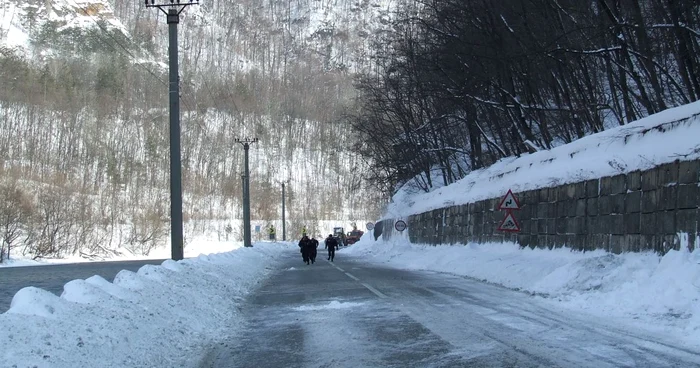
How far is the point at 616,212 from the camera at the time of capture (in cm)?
1789

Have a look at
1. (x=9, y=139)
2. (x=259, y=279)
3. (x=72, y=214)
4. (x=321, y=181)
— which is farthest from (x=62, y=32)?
(x=259, y=279)

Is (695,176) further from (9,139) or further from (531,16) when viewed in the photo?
(9,139)

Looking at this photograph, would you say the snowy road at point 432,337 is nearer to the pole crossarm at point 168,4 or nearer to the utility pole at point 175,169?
the utility pole at point 175,169

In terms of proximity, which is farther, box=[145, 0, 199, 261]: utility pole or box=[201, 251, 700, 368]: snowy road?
box=[145, 0, 199, 261]: utility pole

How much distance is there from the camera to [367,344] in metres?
9.56

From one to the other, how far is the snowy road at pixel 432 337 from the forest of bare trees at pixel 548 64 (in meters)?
8.16

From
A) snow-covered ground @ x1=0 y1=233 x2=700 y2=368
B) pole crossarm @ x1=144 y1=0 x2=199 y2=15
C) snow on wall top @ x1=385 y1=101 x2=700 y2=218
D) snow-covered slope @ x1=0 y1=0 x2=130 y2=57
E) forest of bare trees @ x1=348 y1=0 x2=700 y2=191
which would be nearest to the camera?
snow-covered ground @ x1=0 y1=233 x2=700 y2=368

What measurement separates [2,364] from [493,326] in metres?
7.02

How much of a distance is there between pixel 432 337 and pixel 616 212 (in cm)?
968

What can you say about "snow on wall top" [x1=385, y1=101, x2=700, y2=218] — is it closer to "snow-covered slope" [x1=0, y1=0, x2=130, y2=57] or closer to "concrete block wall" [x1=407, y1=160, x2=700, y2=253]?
"concrete block wall" [x1=407, y1=160, x2=700, y2=253]

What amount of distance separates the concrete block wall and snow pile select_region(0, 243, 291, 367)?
8.77 m

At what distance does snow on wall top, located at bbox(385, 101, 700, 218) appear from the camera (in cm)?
1506

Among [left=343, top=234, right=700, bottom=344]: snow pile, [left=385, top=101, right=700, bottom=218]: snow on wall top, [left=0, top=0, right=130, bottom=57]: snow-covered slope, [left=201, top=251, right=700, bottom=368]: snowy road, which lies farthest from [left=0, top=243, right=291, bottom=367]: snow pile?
[left=0, top=0, right=130, bottom=57]: snow-covered slope

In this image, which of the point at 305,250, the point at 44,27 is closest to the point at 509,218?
the point at 305,250
